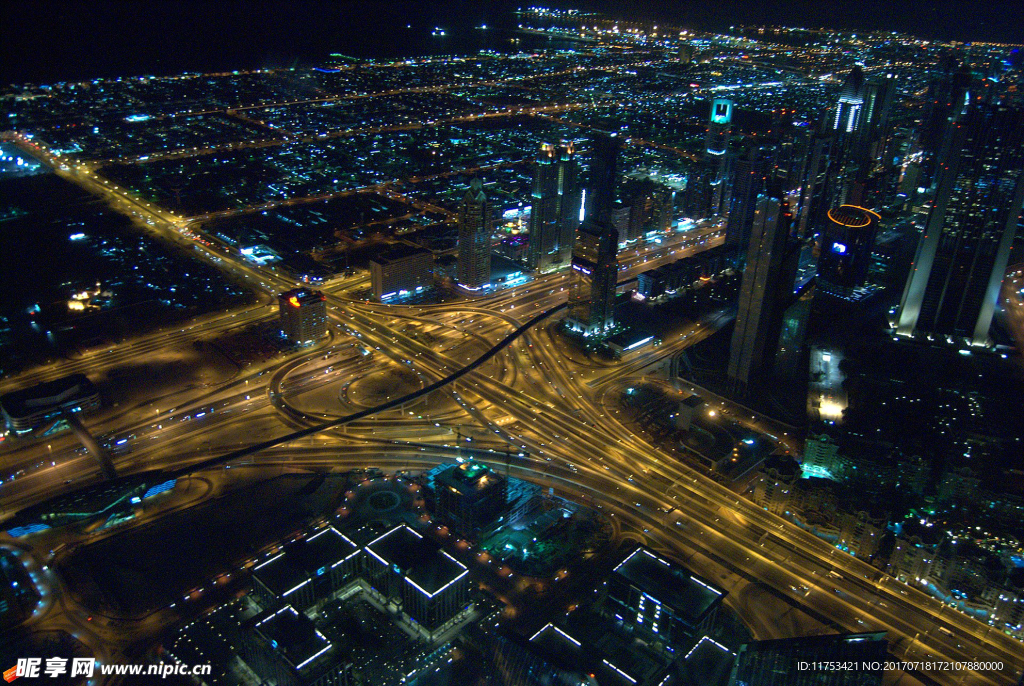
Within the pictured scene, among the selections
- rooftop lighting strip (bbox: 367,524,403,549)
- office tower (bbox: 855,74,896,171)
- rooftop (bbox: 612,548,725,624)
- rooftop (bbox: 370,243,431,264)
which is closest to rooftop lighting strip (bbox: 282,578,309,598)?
rooftop lighting strip (bbox: 367,524,403,549)

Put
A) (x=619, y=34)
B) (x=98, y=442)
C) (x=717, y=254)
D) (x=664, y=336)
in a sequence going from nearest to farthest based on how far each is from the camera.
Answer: (x=98, y=442) < (x=664, y=336) < (x=717, y=254) < (x=619, y=34)

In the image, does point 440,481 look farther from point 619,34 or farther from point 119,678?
A: point 619,34

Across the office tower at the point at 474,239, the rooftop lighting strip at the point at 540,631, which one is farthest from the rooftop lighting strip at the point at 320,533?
the office tower at the point at 474,239

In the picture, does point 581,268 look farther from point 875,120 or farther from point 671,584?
point 875,120

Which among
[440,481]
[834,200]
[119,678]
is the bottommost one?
[119,678]

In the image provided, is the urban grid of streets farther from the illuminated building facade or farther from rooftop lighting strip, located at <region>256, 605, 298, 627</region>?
the illuminated building facade

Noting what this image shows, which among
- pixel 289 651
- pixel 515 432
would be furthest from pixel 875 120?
pixel 289 651

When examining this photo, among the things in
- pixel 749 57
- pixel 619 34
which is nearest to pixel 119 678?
pixel 749 57
